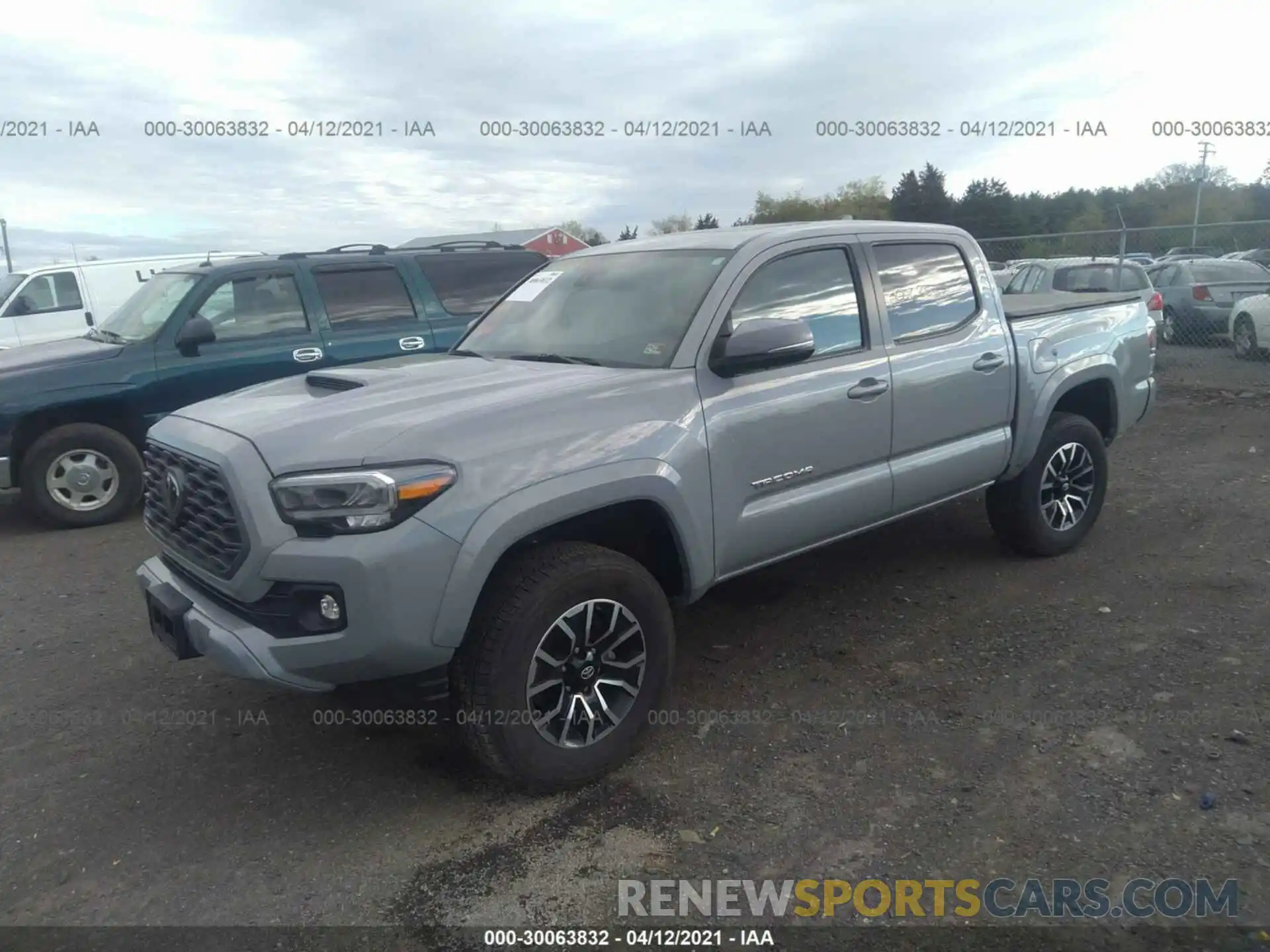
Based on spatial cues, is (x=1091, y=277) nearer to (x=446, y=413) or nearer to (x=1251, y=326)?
(x=1251, y=326)

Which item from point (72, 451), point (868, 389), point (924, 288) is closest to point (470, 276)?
point (72, 451)

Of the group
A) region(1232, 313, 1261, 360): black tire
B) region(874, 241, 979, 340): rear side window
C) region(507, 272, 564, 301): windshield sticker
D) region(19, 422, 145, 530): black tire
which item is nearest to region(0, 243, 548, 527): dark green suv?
region(19, 422, 145, 530): black tire

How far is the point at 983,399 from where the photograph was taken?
185 inches

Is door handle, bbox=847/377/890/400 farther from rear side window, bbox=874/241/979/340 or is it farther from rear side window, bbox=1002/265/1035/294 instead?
rear side window, bbox=1002/265/1035/294

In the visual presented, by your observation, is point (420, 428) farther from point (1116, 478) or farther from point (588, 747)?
point (1116, 478)

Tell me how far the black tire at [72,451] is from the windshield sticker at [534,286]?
357 cm

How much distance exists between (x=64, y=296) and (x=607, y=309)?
11.2 m

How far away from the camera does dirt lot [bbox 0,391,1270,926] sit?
112 inches

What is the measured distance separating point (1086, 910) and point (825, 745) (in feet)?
3.53

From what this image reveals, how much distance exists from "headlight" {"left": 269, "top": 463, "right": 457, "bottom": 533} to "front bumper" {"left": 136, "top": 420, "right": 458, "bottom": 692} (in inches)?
1.5

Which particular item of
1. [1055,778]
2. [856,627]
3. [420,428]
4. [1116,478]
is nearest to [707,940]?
[1055,778]

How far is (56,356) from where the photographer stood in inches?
273

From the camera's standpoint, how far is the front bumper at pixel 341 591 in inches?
110

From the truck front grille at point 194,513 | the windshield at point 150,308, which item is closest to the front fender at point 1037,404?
the truck front grille at point 194,513
